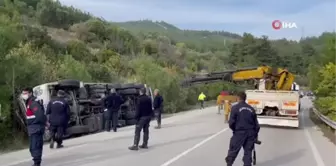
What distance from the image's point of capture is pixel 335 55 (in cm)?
2897

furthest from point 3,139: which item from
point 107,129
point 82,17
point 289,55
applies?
point 289,55

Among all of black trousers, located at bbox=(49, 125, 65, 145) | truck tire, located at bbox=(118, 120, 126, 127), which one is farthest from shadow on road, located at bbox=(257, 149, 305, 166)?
truck tire, located at bbox=(118, 120, 126, 127)

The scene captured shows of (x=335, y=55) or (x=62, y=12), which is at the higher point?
(x=62, y=12)

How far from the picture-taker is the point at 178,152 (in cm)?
1409

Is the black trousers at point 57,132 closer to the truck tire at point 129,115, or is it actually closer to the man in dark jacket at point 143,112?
the man in dark jacket at point 143,112

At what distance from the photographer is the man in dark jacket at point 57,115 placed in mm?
14805

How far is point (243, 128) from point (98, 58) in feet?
150

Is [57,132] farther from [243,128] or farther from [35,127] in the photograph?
[243,128]

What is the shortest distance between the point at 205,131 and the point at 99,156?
902cm

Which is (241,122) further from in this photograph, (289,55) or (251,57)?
(289,55)

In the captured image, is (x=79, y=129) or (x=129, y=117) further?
(x=129, y=117)

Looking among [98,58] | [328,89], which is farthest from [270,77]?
[98,58]

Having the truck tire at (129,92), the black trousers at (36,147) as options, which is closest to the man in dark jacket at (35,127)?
the black trousers at (36,147)

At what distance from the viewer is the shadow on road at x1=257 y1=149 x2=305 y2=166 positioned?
1257 cm
